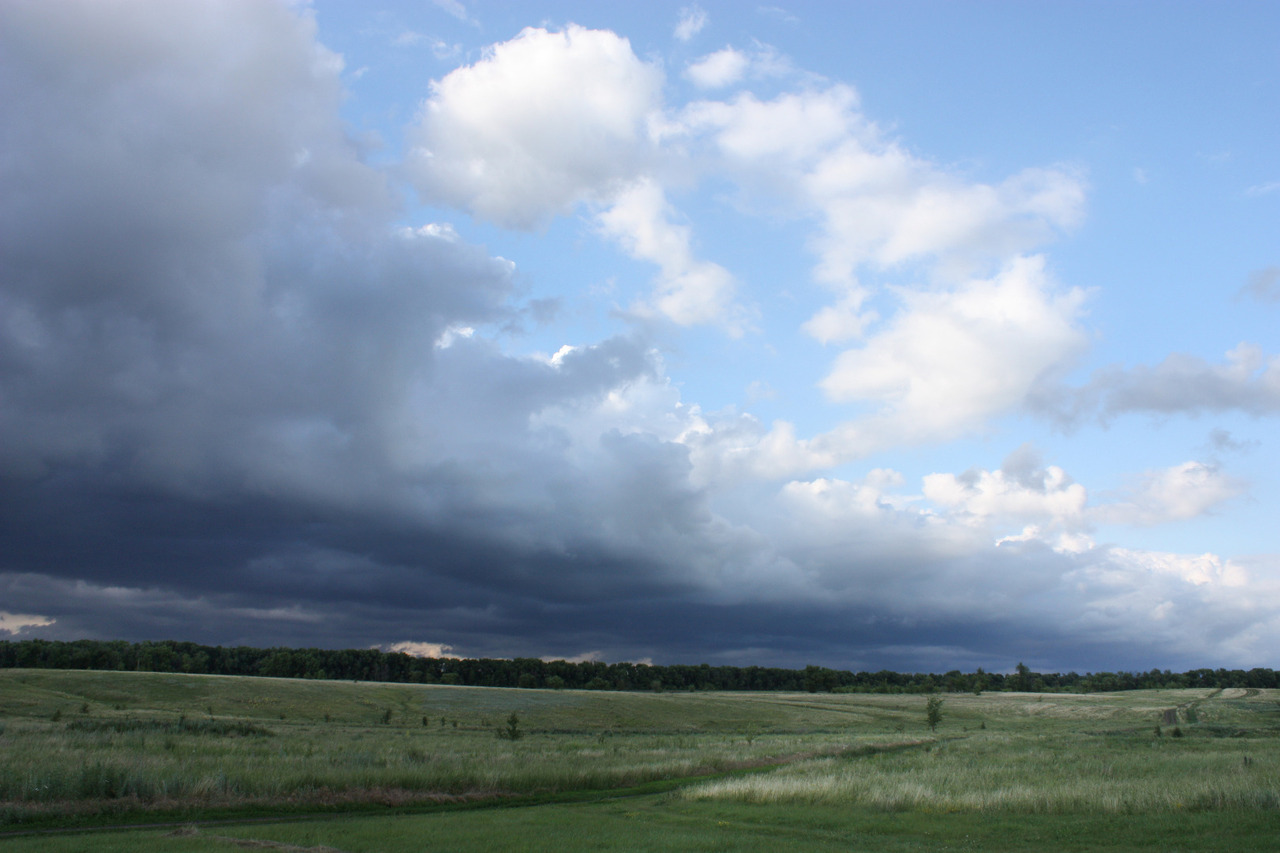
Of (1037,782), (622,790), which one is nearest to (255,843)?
(622,790)

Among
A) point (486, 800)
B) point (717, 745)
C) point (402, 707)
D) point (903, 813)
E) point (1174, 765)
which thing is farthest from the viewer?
point (402, 707)

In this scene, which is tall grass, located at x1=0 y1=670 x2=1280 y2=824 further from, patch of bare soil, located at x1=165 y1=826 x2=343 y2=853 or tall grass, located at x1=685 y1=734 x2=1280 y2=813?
patch of bare soil, located at x1=165 y1=826 x2=343 y2=853

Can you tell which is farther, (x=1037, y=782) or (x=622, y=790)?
(x=622, y=790)

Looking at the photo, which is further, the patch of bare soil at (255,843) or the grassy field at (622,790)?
the grassy field at (622,790)

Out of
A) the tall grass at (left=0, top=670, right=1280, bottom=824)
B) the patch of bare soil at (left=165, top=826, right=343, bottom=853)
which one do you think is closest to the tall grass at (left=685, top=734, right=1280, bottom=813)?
the tall grass at (left=0, top=670, right=1280, bottom=824)

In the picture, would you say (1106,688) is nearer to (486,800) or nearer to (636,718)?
(636,718)

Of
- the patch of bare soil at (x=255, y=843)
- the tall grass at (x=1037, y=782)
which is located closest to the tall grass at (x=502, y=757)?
the tall grass at (x=1037, y=782)

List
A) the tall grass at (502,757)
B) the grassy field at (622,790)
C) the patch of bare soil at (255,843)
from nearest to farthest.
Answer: the patch of bare soil at (255,843), the grassy field at (622,790), the tall grass at (502,757)

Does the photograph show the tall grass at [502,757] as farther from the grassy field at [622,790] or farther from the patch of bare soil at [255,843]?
the patch of bare soil at [255,843]

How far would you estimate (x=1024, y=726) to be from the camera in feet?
296

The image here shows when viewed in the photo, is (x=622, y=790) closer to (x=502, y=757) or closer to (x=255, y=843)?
(x=502, y=757)

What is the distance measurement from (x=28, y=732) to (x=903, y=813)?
55.7 m

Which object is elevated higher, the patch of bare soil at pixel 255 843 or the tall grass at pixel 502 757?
the patch of bare soil at pixel 255 843

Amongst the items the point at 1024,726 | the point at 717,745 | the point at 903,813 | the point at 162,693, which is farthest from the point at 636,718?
the point at 903,813
